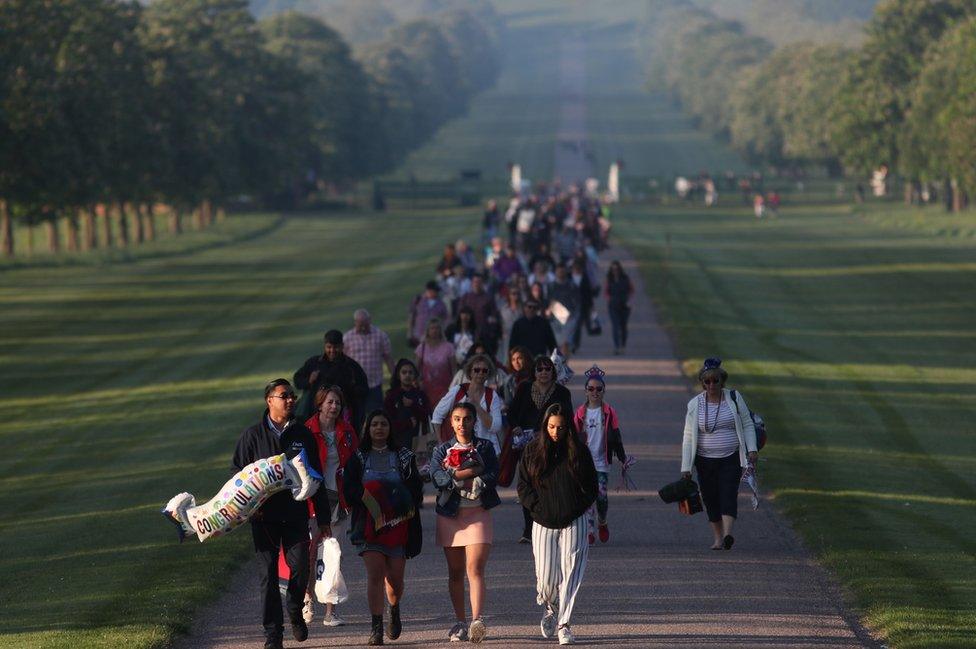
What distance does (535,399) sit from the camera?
1630 cm

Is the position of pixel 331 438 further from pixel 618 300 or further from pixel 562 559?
pixel 618 300

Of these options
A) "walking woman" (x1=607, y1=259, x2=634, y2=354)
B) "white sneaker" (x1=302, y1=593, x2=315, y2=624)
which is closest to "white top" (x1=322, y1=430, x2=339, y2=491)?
"white sneaker" (x1=302, y1=593, x2=315, y2=624)

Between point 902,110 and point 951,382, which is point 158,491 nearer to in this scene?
point 951,382

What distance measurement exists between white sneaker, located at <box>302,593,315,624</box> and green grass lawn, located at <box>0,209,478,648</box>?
1.01m

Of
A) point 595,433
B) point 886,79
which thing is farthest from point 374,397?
point 886,79

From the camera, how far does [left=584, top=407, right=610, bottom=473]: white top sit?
16203 mm

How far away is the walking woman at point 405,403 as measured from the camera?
16.9 metres

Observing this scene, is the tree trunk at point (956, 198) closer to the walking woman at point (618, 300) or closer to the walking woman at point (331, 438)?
the walking woman at point (618, 300)

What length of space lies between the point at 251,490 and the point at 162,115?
68465mm

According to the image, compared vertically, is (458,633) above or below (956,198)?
above

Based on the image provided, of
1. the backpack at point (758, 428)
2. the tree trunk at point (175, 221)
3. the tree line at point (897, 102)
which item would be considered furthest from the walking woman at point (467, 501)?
the tree trunk at point (175, 221)

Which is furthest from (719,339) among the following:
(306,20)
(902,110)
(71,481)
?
(306,20)

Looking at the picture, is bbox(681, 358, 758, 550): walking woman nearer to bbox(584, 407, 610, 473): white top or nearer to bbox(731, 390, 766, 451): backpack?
bbox(731, 390, 766, 451): backpack

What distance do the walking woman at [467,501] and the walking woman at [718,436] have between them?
3466 millimetres
